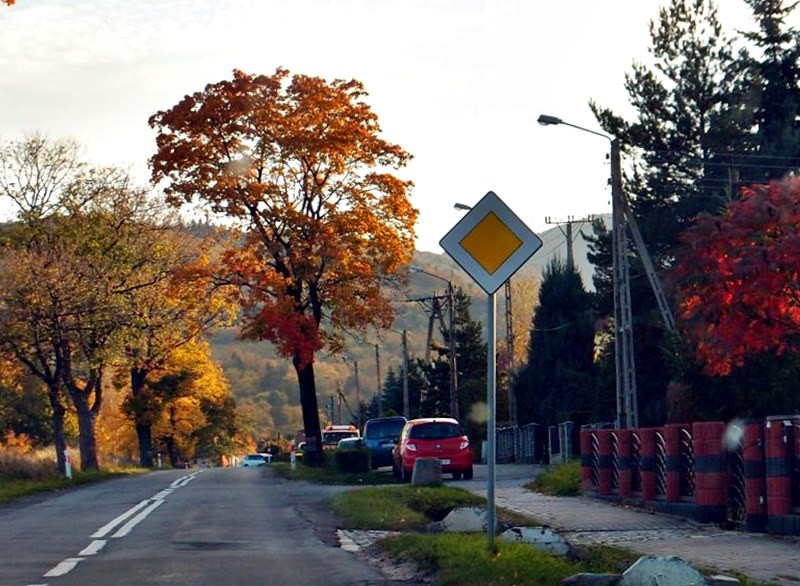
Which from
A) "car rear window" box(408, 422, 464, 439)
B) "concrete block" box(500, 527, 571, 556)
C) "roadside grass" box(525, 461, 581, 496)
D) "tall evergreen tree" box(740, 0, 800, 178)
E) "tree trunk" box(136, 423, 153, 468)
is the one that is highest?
"tall evergreen tree" box(740, 0, 800, 178)

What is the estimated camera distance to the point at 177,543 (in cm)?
1534

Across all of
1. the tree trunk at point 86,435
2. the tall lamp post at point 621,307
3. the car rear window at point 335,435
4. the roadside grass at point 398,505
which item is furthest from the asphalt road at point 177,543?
the car rear window at point 335,435

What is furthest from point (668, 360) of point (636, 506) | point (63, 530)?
point (63, 530)

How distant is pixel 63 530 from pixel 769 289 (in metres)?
13.1

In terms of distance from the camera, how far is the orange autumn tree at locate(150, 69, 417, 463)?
129 ft

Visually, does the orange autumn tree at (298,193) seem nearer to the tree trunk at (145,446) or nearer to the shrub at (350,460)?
the shrub at (350,460)

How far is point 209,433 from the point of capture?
297ft

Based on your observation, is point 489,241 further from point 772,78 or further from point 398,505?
point 772,78

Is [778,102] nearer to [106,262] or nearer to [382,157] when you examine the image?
[382,157]

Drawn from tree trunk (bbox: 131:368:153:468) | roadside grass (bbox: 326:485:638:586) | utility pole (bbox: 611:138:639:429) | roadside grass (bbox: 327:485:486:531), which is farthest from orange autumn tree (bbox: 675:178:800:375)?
tree trunk (bbox: 131:368:153:468)

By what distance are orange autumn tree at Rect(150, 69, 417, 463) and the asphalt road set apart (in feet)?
43.5

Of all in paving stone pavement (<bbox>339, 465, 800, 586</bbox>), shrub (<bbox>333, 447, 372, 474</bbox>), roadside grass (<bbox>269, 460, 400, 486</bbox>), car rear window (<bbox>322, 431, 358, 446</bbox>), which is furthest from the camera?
car rear window (<bbox>322, 431, 358, 446</bbox>)

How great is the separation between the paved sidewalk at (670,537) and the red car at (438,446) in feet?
34.5

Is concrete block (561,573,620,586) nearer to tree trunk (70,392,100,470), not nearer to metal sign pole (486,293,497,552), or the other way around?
metal sign pole (486,293,497,552)
